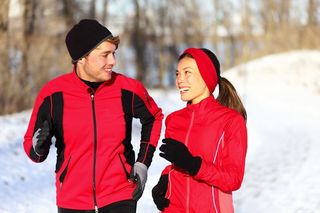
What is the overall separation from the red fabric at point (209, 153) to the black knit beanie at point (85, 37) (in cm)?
59

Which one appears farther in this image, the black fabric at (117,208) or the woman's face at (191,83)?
the black fabric at (117,208)

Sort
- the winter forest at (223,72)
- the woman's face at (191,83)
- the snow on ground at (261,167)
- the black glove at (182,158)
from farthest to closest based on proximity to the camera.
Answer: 1. the winter forest at (223,72)
2. the snow on ground at (261,167)
3. the woman's face at (191,83)
4. the black glove at (182,158)

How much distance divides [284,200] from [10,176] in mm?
3387

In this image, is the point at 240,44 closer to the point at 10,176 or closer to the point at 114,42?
the point at 10,176

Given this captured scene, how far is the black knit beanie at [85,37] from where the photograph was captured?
9.92ft

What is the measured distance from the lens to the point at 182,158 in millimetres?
2529

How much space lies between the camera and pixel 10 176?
6969 millimetres

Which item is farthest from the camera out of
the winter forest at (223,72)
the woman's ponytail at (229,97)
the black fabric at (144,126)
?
the winter forest at (223,72)

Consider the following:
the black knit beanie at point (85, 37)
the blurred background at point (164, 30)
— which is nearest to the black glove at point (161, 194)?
the black knit beanie at point (85, 37)

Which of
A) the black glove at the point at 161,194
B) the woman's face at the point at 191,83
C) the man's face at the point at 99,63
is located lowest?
the black glove at the point at 161,194

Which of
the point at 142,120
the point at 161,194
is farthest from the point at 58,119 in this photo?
the point at 161,194

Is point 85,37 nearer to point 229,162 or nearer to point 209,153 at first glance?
point 209,153

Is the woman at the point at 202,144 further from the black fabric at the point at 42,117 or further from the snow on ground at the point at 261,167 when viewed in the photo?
the snow on ground at the point at 261,167

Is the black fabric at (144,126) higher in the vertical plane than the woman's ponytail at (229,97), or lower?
lower
